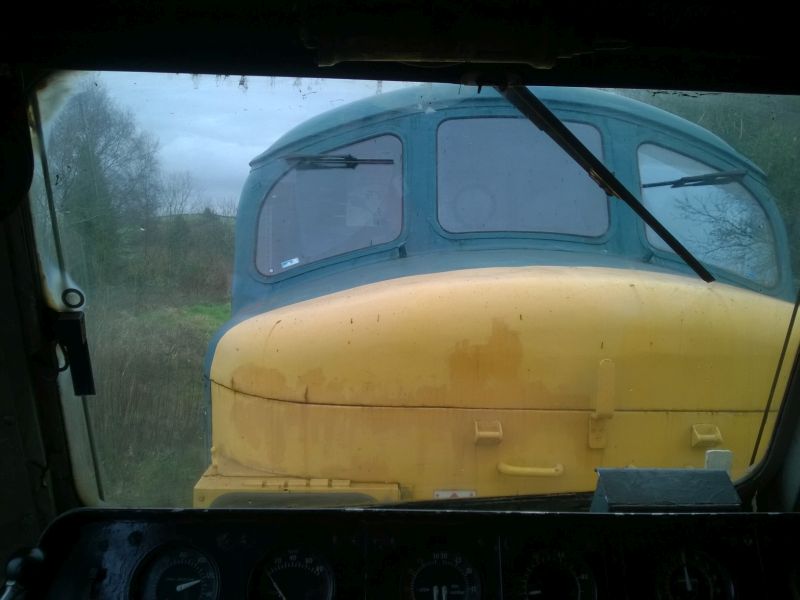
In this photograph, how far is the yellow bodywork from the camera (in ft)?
8.66

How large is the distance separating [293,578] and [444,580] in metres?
0.38

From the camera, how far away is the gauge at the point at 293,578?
1.81 meters

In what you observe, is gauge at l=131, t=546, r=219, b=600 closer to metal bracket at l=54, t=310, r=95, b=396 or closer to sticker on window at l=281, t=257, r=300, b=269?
metal bracket at l=54, t=310, r=95, b=396

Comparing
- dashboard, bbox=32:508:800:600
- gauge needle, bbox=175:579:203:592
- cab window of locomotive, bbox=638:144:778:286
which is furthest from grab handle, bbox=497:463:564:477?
gauge needle, bbox=175:579:203:592

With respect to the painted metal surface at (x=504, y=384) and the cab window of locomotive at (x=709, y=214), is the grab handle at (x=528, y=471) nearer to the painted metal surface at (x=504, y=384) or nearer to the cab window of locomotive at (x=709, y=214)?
the painted metal surface at (x=504, y=384)

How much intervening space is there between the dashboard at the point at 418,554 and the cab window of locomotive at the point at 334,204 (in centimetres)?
140

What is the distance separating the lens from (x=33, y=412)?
2043mm

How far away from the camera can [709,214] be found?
277 cm

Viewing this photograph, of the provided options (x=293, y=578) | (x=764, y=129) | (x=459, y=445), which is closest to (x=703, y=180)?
(x=764, y=129)

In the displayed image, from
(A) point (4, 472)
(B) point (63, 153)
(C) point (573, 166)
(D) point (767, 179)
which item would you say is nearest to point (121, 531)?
(A) point (4, 472)

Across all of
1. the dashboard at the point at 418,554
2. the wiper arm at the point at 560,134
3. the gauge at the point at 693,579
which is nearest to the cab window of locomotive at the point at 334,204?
the wiper arm at the point at 560,134

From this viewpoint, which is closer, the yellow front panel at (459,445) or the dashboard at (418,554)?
the dashboard at (418,554)

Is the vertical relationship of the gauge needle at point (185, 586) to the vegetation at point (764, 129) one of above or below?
below

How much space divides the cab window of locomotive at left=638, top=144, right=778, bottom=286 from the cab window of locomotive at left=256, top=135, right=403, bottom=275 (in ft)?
3.43
